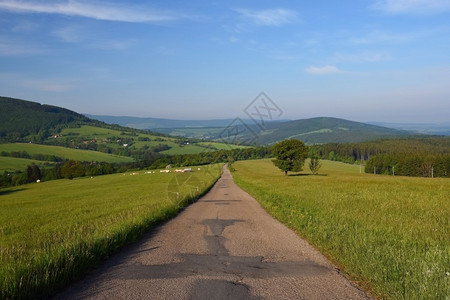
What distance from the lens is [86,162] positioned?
452 feet

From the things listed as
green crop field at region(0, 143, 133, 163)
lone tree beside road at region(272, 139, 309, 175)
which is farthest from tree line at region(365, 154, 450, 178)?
green crop field at region(0, 143, 133, 163)

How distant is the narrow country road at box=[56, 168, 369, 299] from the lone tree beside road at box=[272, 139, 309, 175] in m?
70.0

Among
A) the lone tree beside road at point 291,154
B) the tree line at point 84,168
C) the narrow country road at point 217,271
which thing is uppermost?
the narrow country road at point 217,271

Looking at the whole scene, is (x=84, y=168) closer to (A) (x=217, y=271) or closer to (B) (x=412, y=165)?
(B) (x=412, y=165)

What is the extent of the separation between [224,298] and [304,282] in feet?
5.53

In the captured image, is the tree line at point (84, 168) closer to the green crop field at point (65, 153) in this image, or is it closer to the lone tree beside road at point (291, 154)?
the green crop field at point (65, 153)

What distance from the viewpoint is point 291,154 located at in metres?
79.4

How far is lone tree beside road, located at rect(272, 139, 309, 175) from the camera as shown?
79.2 metres

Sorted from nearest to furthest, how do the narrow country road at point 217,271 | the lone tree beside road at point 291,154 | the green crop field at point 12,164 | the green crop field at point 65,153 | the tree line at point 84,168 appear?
the narrow country road at point 217,271 < the lone tree beside road at point 291,154 < the tree line at point 84,168 < the green crop field at point 12,164 < the green crop field at point 65,153

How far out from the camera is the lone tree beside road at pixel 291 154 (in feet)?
260

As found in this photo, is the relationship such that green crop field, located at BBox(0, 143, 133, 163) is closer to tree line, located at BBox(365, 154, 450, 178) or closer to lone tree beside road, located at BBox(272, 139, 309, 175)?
lone tree beside road, located at BBox(272, 139, 309, 175)

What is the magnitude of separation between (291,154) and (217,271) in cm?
7455

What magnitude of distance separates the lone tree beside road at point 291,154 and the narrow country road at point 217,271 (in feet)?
230

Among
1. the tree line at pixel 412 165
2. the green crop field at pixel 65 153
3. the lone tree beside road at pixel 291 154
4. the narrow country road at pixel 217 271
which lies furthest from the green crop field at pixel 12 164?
the narrow country road at pixel 217 271
